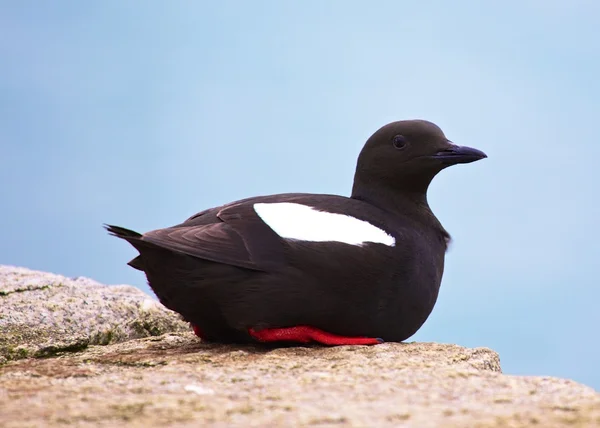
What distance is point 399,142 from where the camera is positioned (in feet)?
18.4

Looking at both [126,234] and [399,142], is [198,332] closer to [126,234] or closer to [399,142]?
[126,234]

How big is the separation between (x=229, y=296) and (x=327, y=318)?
1.83ft

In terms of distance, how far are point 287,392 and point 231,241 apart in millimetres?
1512

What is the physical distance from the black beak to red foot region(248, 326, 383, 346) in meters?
1.30

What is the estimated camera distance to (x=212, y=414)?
9.64 ft

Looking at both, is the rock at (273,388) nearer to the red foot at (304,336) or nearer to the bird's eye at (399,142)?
the red foot at (304,336)

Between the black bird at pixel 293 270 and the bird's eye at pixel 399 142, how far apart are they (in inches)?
19.7

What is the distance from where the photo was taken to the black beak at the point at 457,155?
5510mm

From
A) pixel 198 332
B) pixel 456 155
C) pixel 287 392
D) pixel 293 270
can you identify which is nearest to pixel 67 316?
pixel 198 332

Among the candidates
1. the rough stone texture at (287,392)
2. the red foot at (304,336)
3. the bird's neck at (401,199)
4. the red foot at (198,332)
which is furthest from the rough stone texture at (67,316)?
the bird's neck at (401,199)

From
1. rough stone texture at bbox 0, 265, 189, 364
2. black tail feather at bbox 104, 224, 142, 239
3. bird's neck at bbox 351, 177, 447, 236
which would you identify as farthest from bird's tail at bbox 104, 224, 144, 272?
bird's neck at bbox 351, 177, 447, 236

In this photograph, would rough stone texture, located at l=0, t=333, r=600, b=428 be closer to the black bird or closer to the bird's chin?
the black bird

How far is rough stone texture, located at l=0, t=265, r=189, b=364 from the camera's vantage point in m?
5.53

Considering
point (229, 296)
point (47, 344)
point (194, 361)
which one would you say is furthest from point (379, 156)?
point (47, 344)
